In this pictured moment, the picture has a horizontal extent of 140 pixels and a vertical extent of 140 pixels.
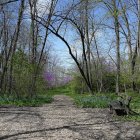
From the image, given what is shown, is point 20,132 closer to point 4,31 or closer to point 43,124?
point 43,124

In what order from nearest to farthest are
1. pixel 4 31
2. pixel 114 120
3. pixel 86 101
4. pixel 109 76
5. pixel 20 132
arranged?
pixel 20 132 < pixel 114 120 < pixel 86 101 < pixel 4 31 < pixel 109 76

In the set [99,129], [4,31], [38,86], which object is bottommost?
[99,129]

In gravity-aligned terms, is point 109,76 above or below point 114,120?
above

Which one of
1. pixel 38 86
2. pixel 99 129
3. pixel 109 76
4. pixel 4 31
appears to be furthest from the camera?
pixel 109 76

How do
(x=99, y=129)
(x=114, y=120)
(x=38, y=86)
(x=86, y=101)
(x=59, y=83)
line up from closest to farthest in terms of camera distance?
(x=99, y=129), (x=114, y=120), (x=86, y=101), (x=38, y=86), (x=59, y=83)

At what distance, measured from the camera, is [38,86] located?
22.5m

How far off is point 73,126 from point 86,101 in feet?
26.5

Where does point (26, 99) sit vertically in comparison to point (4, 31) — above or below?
below

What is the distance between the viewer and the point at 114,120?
11.7 metres

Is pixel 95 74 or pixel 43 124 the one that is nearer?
pixel 43 124

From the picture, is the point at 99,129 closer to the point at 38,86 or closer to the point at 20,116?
the point at 20,116

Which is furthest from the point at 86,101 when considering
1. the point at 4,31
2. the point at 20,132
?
the point at 4,31

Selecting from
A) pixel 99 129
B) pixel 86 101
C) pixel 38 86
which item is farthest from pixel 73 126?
pixel 38 86

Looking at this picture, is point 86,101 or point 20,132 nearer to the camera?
point 20,132
